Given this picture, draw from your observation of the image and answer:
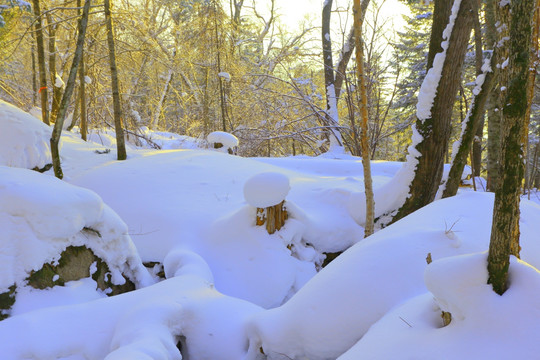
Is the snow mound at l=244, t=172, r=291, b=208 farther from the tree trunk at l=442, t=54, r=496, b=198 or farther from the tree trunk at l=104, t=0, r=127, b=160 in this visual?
the tree trunk at l=104, t=0, r=127, b=160

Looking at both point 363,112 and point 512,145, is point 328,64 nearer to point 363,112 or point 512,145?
point 363,112

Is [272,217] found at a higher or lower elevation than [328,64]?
lower

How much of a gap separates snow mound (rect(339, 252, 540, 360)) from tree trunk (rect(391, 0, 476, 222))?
3.58m

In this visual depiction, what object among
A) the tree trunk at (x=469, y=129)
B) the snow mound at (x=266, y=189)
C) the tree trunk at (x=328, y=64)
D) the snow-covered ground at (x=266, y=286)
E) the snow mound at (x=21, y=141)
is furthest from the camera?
the tree trunk at (x=328, y=64)

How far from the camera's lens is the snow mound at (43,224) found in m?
2.52

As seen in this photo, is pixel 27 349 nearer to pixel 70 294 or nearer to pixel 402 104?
pixel 70 294

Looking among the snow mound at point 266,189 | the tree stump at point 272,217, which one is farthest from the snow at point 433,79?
the tree stump at point 272,217

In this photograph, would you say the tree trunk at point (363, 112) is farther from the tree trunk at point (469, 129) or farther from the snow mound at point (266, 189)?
the tree trunk at point (469, 129)

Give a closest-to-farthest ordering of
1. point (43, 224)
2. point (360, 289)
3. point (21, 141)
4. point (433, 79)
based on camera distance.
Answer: point (360, 289) → point (43, 224) → point (433, 79) → point (21, 141)

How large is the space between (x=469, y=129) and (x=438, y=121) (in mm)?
390

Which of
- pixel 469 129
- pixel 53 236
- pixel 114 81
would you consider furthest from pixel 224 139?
pixel 53 236

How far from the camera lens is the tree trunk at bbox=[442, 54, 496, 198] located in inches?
171

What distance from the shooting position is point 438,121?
4.63m

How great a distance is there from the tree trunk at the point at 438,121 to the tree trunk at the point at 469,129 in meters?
0.17
